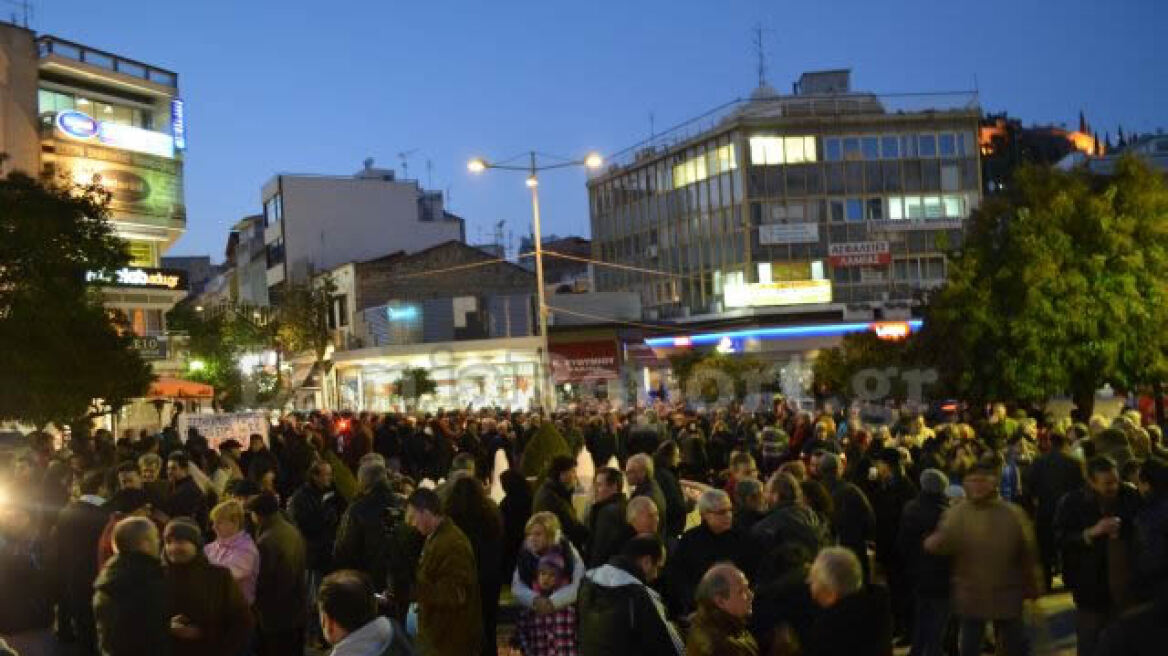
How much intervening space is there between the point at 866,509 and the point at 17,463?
29.6 ft

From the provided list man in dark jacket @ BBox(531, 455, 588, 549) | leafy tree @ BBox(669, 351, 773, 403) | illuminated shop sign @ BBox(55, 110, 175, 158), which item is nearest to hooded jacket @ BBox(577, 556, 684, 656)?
man in dark jacket @ BBox(531, 455, 588, 549)

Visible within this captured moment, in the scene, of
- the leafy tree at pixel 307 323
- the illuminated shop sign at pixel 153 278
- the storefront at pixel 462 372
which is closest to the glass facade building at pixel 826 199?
the storefront at pixel 462 372

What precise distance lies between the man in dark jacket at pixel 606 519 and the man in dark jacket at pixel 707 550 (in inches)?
23.8

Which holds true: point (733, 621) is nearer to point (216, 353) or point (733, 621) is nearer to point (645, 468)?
point (645, 468)

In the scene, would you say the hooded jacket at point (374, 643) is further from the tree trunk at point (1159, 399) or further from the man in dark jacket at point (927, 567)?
the tree trunk at point (1159, 399)

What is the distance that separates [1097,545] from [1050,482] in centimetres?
334

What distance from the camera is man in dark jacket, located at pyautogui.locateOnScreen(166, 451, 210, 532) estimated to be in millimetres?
12031

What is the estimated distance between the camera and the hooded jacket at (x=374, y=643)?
5160 mm

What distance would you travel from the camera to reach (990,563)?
799cm

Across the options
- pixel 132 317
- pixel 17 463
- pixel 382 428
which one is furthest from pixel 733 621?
pixel 132 317

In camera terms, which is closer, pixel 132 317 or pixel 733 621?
pixel 733 621

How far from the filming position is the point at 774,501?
8547mm

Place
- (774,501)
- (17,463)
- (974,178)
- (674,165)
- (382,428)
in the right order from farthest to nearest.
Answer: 1. (674,165)
2. (974,178)
3. (382,428)
4. (17,463)
5. (774,501)

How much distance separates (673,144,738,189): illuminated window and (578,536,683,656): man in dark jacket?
57.5m
